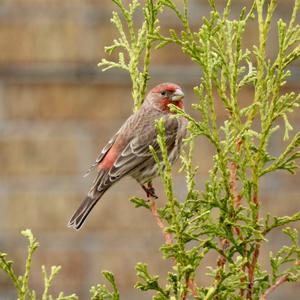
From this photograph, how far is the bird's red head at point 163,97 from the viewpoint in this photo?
322 cm

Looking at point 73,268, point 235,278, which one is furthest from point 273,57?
point 235,278

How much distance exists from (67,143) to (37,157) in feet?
0.51

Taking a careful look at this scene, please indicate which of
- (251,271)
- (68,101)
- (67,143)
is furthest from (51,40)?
(251,271)

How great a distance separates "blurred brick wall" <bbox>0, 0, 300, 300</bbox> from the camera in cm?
443

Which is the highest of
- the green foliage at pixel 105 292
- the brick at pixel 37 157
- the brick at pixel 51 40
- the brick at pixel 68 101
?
the brick at pixel 51 40

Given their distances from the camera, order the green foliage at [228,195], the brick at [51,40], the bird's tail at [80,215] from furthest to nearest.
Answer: the brick at [51,40] → the bird's tail at [80,215] → the green foliage at [228,195]

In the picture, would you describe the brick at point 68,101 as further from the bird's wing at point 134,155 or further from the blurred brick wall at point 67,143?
the bird's wing at point 134,155

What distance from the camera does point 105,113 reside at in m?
4.45

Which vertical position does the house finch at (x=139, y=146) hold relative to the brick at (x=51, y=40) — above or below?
below

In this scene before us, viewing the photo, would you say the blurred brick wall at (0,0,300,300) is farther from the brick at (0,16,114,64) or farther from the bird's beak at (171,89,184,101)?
the bird's beak at (171,89,184,101)

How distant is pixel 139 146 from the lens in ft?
10.4

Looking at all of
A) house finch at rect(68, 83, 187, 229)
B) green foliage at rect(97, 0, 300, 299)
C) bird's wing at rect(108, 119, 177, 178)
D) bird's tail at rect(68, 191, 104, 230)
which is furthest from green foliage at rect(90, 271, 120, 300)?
bird's wing at rect(108, 119, 177, 178)

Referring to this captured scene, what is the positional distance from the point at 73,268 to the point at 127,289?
0.27 m

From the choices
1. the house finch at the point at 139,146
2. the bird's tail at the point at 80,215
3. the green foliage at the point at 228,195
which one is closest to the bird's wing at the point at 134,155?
the house finch at the point at 139,146
